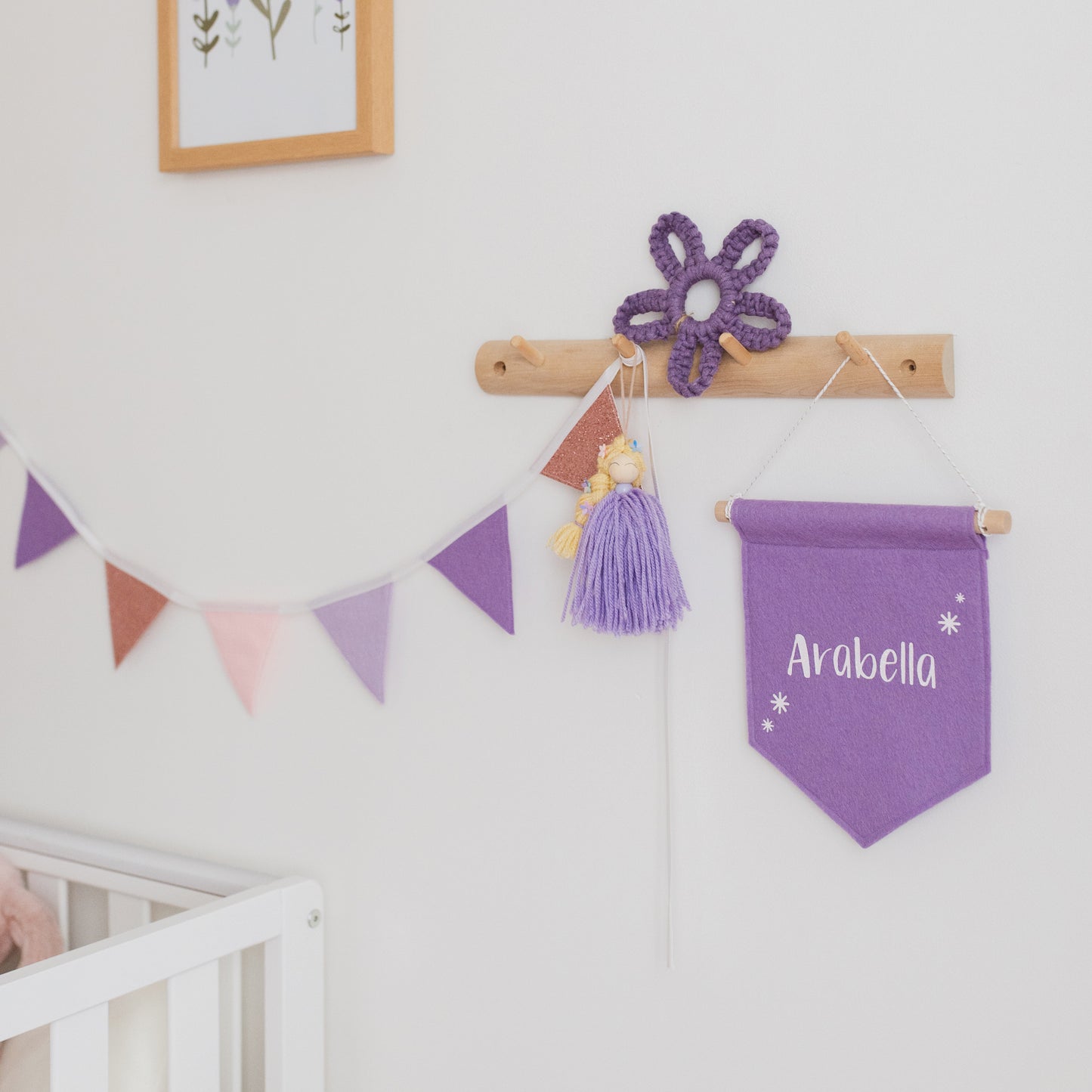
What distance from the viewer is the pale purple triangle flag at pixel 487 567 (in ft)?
3.69

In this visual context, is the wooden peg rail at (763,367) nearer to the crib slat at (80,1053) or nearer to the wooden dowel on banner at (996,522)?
the wooden dowel on banner at (996,522)

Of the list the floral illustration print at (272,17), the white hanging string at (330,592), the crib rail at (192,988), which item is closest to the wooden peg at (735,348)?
the white hanging string at (330,592)

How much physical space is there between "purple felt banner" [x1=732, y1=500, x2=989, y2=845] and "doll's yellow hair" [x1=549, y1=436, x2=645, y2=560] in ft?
0.37

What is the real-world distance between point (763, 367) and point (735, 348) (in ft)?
0.10

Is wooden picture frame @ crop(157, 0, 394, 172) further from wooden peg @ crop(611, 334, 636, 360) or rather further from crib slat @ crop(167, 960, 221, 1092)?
crib slat @ crop(167, 960, 221, 1092)

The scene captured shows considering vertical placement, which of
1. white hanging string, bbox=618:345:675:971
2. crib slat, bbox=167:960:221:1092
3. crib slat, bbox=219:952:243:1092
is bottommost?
crib slat, bbox=219:952:243:1092

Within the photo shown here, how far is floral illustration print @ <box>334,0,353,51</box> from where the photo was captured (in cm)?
116

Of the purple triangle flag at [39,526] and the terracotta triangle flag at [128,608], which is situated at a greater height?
the purple triangle flag at [39,526]

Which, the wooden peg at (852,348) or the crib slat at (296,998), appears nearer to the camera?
the wooden peg at (852,348)

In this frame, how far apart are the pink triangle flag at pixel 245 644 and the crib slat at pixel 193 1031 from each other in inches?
11.6

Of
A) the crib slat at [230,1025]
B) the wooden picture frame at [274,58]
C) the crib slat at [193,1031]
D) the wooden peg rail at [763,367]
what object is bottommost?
the crib slat at [230,1025]

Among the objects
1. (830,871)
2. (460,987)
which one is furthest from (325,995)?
(830,871)

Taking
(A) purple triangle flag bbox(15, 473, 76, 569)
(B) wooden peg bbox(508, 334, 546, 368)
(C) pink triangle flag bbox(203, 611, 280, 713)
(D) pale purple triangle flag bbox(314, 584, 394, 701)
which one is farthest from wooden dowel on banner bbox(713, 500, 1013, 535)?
(A) purple triangle flag bbox(15, 473, 76, 569)

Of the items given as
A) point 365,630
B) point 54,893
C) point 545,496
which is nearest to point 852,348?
point 545,496
